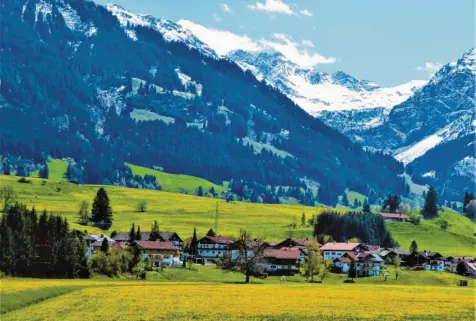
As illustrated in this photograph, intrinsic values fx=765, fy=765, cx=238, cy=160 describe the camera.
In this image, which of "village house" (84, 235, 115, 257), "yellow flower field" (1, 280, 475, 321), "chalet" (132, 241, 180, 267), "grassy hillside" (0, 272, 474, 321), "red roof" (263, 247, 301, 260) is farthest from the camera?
"chalet" (132, 241, 180, 267)

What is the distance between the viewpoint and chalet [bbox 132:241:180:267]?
183375 mm

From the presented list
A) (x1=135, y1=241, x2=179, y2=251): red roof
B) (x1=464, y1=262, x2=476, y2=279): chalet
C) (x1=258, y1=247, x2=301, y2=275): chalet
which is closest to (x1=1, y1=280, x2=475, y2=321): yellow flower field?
(x1=258, y1=247, x2=301, y2=275): chalet

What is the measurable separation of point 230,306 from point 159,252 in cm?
10962

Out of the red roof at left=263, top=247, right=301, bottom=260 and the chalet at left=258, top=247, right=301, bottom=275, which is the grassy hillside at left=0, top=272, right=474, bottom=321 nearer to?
the chalet at left=258, top=247, right=301, bottom=275

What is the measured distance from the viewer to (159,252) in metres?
187

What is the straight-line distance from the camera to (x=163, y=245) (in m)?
190

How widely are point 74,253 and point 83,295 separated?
39.2 metres

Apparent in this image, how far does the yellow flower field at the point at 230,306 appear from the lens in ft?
232

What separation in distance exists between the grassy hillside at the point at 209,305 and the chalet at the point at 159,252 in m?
80.5

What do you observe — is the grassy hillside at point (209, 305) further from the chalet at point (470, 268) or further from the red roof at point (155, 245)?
the chalet at point (470, 268)

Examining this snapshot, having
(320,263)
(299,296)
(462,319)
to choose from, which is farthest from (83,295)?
(320,263)

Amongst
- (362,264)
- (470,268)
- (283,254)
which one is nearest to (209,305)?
(283,254)

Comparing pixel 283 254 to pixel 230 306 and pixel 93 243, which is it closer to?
pixel 93 243

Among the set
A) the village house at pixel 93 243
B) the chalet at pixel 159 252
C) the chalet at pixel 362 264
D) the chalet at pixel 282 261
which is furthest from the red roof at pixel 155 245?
the chalet at pixel 362 264
